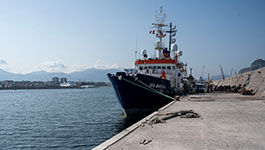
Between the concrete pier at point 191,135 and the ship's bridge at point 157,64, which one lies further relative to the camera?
the ship's bridge at point 157,64

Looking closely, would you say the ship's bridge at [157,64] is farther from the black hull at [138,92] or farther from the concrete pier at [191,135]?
the concrete pier at [191,135]

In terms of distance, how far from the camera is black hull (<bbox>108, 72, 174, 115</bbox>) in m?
19.2

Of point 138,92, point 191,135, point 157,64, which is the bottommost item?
point 191,135

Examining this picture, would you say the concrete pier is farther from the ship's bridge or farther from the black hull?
the ship's bridge

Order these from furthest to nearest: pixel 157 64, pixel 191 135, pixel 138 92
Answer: pixel 157 64 < pixel 138 92 < pixel 191 135

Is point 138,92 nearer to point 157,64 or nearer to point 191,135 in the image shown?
point 157,64

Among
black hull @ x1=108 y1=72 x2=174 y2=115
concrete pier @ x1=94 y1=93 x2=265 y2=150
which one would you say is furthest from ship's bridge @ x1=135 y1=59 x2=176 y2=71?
concrete pier @ x1=94 y1=93 x2=265 y2=150

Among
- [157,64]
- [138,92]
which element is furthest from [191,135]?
[157,64]

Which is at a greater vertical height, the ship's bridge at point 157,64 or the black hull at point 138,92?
the ship's bridge at point 157,64

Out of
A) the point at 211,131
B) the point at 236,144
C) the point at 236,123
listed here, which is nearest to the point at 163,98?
the point at 236,123

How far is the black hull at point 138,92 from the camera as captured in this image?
19203mm

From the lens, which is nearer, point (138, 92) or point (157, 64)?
point (138, 92)

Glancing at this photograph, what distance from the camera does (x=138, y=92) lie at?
19.5 m

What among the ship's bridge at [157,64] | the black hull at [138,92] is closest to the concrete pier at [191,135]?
the black hull at [138,92]
